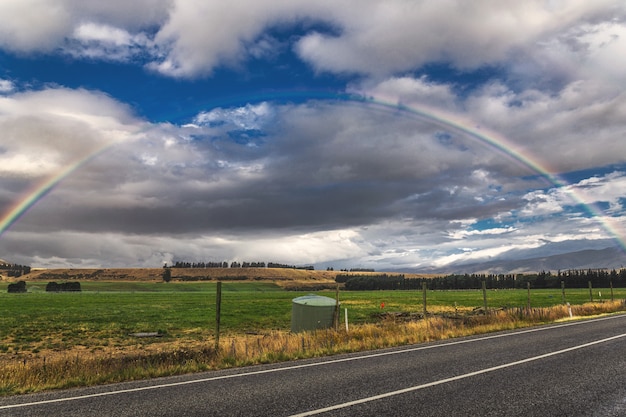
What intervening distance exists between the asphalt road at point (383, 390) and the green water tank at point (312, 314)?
697cm

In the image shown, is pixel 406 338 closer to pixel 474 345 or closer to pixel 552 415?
pixel 474 345

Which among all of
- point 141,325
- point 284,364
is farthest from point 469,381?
point 141,325

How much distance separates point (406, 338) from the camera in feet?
55.5

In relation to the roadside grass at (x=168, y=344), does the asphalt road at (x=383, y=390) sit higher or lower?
higher

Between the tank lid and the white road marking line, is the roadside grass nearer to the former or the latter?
the tank lid

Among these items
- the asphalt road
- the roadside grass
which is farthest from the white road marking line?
the roadside grass

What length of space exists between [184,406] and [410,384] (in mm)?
4551

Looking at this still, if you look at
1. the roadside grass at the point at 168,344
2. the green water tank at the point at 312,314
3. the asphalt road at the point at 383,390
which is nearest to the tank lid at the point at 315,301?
the green water tank at the point at 312,314

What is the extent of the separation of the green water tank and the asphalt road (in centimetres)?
697

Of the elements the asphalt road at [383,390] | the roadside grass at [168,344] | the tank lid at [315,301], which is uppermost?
the tank lid at [315,301]

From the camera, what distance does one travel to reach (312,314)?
64.7ft

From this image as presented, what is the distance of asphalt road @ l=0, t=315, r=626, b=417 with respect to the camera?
7.11m

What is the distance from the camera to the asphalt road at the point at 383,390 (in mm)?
7105

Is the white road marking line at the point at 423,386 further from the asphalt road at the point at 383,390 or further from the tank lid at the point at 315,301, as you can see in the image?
the tank lid at the point at 315,301
